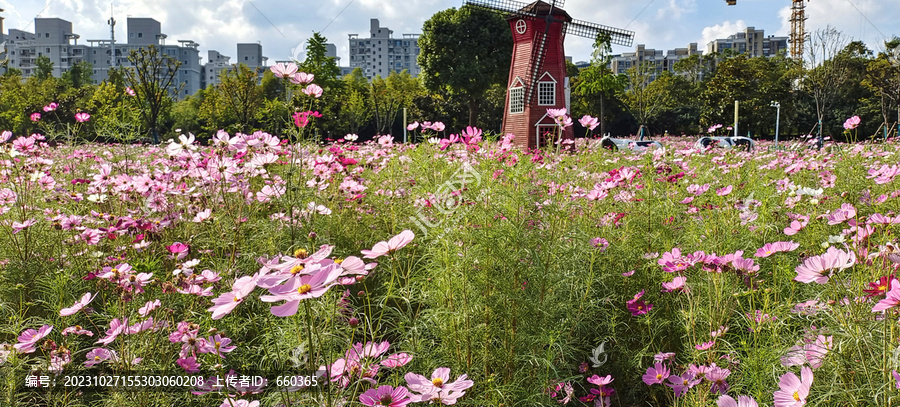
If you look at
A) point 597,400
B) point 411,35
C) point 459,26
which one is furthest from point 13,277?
point 411,35

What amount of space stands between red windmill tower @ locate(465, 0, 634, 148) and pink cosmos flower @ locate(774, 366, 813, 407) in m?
14.1

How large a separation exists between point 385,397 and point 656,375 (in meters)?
0.91

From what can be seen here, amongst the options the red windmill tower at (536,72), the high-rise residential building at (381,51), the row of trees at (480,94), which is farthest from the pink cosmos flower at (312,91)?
the high-rise residential building at (381,51)

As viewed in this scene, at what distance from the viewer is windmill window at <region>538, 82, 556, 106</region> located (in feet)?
50.7

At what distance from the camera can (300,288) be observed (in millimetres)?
855

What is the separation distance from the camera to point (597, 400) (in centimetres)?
179

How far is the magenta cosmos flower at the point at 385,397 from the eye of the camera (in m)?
1.07

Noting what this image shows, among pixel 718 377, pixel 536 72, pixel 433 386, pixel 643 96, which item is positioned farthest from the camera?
pixel 643 96

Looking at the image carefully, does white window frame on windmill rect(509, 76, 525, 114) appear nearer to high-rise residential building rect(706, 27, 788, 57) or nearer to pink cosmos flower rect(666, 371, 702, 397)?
pink cosmos flower rect(666, 371, 702, 397)

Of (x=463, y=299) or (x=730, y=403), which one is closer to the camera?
(x=730, y=403)

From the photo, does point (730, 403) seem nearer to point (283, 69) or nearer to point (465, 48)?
point (283, 69)

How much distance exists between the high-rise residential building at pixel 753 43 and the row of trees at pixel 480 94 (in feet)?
289

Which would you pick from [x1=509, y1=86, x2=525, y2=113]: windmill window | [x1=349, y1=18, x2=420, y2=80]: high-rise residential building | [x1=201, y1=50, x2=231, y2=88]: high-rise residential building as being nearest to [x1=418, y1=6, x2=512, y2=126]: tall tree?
[x1=509, y1=86, x2=525, y2=113]: windmill window

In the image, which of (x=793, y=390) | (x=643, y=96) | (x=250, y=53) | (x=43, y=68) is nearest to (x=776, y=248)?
(x=793, y=390)
